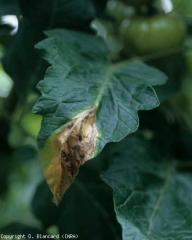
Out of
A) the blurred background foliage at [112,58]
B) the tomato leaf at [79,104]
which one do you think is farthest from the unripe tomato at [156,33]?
the tomato leaf at [79,104]

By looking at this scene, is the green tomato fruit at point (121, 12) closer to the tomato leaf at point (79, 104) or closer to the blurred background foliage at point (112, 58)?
the blurred background foliage at point (112, 58)

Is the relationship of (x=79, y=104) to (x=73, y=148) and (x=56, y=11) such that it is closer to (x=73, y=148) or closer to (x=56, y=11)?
(x=73, y=148)

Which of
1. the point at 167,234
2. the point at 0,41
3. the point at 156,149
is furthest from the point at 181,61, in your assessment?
the point at 167,234

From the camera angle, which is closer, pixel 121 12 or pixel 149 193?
pixel 149 193

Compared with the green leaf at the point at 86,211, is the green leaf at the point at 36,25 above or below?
above

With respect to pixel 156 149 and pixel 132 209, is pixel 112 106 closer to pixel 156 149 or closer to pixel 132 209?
pixel 132 209

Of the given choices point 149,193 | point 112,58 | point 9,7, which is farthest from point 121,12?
point 149,193
